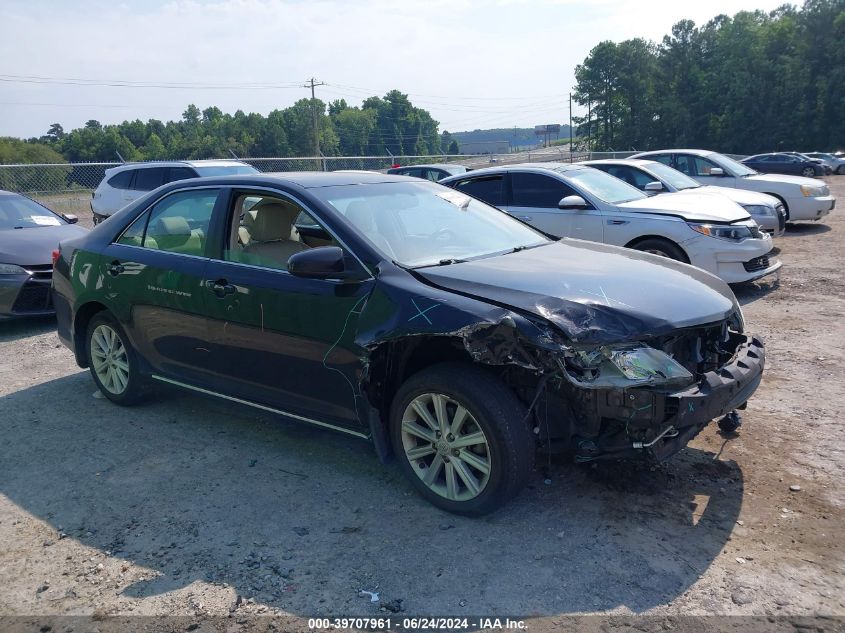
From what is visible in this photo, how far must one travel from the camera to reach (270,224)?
475cm

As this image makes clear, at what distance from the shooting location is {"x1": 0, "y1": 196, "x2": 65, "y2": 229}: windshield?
927 cm

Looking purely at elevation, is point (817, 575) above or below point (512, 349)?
below

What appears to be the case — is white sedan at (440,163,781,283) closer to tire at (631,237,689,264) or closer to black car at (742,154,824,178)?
tire at (631,237,689,264)

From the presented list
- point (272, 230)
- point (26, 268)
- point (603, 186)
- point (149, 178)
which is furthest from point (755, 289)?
point (149, 178)

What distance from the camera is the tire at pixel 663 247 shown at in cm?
859

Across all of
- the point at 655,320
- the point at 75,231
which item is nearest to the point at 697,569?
the point at 655,320

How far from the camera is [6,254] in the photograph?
821cm

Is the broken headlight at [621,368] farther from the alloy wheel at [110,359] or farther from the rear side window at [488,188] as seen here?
the rear side window at [488,188]

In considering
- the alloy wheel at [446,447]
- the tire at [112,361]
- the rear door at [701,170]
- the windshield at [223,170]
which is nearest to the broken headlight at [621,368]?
the alloy wheel at [446,447]

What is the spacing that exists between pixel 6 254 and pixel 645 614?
7.97 m

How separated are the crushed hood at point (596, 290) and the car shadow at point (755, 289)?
15.6 feet

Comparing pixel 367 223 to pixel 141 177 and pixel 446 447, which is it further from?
pixel 141 177

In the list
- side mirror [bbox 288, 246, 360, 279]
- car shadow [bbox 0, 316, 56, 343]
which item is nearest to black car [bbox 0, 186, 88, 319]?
car shadow [bbox 0, 316, 56, 343]

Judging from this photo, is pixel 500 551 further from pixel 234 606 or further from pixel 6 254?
pixel 6 254
